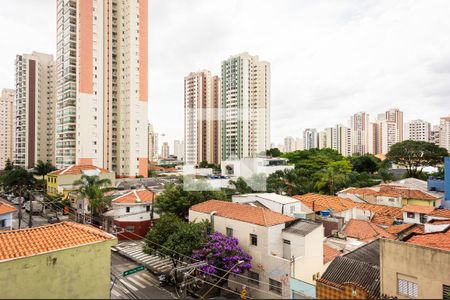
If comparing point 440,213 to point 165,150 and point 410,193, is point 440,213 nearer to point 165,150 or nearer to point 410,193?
point 410,193

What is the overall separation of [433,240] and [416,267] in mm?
4572

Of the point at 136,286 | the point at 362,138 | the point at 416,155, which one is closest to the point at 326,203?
the point at 136,286

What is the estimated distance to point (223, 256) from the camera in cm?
1477

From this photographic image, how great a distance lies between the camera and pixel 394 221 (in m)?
24.5

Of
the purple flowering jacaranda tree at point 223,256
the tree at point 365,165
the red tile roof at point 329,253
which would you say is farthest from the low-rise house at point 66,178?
the tree at point 365,165

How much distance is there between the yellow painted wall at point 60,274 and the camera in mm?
6566

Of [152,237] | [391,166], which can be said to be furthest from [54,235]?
[391,166]

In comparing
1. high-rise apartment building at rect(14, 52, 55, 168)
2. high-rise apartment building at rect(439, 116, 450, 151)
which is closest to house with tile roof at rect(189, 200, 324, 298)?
high-rise apartment building at rect(14, 52, 55, 168)

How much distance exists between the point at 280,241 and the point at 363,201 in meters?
19.9

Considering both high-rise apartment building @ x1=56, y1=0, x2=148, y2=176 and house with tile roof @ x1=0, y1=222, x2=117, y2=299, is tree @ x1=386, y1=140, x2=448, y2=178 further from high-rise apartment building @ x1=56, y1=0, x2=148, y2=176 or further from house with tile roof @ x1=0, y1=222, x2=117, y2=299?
house with tile roof @ x1=0, y1=222, x2=117, y2=299

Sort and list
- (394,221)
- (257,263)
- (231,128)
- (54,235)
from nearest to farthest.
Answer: (54,235), (257,263), (394,221), (231,128)

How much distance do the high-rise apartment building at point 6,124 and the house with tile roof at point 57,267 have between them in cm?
9388

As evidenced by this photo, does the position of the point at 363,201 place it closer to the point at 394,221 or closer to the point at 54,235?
the point at 394,221

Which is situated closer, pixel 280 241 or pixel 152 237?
pixel 280 241
